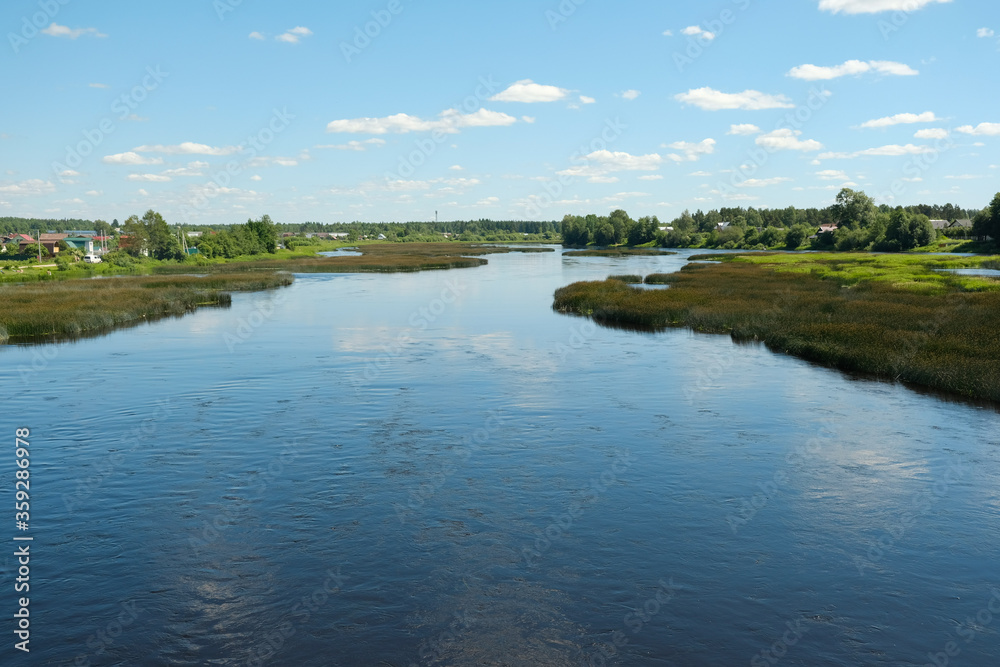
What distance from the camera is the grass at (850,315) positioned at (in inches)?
1302

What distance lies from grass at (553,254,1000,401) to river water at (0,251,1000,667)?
2344 mm

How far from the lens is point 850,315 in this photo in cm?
4550

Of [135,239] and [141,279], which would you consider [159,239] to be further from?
[141,279]

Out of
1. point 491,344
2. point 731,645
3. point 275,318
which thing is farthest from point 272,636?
point 275,318

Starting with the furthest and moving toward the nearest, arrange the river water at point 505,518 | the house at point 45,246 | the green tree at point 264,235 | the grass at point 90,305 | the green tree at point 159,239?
the green tree at point 264,235
the house at point 45,246
the green tree at point 159,239
the grass at point 90,305
the river water at point 505,518

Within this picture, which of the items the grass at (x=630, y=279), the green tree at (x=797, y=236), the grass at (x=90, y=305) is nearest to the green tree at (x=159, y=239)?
the grass at (x=90, y=305)

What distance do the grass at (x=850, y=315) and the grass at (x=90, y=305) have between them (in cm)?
3511

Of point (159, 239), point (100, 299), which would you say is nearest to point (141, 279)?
point (100, 299)

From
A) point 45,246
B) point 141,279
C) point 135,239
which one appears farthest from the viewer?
point 45,246

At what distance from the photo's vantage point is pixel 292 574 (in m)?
15.1

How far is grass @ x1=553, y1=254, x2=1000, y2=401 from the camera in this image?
108ft

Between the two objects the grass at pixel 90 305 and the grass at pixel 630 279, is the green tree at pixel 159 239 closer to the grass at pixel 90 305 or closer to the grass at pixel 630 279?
the grass at pixel 90 305

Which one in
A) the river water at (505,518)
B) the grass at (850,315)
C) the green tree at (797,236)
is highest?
the green tree at (797,236)

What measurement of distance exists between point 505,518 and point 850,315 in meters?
35.9
